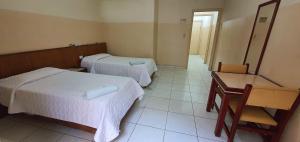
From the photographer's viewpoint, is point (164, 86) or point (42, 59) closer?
point (42, 59)

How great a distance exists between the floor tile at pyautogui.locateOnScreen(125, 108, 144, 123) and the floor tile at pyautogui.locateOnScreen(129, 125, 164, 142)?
17 cm

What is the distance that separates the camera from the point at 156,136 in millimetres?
1727

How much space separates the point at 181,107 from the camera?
2.38 metres

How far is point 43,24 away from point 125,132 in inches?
99.9

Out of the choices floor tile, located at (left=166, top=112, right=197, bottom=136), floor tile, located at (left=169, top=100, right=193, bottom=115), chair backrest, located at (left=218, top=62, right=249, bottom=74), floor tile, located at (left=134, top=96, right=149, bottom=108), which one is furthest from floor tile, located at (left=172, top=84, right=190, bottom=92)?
chair backrest, located at (left=218, top=62, right=249, bottom=74)

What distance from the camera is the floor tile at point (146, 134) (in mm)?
1674

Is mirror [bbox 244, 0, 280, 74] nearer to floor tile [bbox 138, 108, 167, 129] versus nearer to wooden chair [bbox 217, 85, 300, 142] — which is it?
wooden chair [bbox 217, 85, 300, 142]

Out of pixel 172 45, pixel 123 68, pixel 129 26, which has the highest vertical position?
pixel 129 26

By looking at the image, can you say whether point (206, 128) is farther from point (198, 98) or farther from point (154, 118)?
point (198, 98)

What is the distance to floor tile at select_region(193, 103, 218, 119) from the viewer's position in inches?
85.0

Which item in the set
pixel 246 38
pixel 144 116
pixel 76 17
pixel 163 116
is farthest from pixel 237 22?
pixel 76 17

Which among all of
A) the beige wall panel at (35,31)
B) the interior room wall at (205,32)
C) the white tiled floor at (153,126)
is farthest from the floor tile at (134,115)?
the interior room wall at (205,32)

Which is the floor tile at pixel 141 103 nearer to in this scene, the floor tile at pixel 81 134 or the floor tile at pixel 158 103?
the floor tile at pixel 158 103

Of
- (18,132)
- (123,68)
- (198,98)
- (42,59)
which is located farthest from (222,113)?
(42,59)
